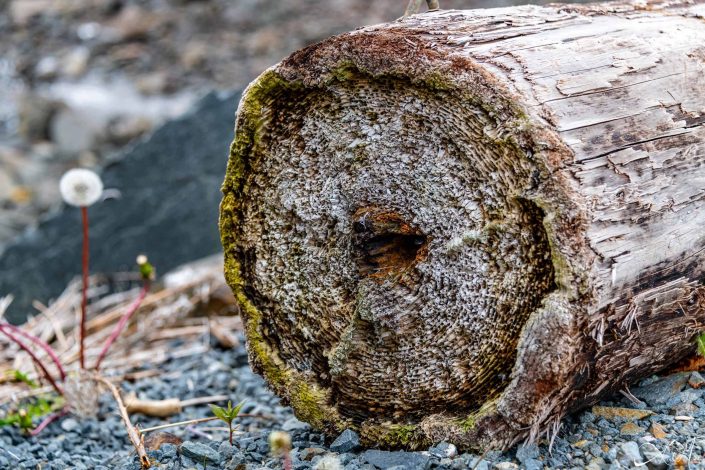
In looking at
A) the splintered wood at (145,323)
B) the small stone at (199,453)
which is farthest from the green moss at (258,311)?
the splintered wood at (145,323)

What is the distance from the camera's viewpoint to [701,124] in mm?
2045

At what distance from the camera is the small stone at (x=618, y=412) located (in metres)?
2.10

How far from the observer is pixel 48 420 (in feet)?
9.23

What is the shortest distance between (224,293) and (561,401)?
2.31 m

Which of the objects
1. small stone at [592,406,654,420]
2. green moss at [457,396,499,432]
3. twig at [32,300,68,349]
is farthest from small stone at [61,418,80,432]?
small stone at [592,406,654,420]

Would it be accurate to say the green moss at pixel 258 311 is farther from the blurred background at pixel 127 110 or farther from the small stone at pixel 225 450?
the blurred background at pixel 127 110

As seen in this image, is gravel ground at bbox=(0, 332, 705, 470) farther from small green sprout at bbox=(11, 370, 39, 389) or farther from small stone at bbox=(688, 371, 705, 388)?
small green sprout at bbox=(11, 370, 39, 389)

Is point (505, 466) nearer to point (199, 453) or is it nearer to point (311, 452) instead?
point (311, 452)

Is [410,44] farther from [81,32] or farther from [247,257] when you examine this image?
[81,32]

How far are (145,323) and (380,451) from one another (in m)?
2.11

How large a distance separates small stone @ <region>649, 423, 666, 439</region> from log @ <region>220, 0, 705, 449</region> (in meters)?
0.14

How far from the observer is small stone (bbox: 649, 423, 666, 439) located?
6.56ft

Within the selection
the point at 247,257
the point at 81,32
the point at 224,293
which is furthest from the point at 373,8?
the point at 247,257

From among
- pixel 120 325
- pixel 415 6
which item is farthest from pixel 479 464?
pixel 120 325
